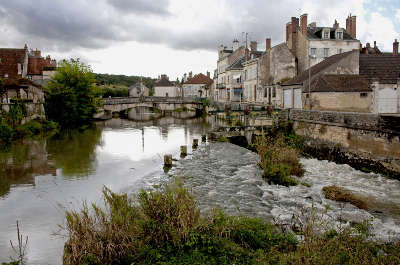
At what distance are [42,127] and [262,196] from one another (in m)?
23.7

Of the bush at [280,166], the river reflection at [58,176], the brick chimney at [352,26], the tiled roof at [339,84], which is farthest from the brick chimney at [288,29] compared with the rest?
the bush at [280,166]

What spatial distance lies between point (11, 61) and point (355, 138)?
1464 inches

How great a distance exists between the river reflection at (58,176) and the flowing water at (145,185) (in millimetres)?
25

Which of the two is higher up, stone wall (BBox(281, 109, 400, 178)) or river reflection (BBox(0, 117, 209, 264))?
stone wall (BBox(281, 109, 400, 178))

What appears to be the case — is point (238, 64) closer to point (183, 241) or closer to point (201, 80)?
point (201, 80)

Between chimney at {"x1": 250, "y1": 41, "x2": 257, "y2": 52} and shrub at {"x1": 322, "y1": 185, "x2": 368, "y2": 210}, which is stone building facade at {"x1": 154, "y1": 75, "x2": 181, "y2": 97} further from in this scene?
shrub at {"x1": 322, "y1": 185, "x2": 368, "y2": 210}

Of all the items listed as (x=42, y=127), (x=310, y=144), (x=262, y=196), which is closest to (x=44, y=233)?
(x=262, y=196)

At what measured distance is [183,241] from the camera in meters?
6.12

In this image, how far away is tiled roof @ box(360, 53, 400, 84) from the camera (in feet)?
74.9

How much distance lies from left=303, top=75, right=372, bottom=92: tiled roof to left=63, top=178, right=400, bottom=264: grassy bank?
591 inches

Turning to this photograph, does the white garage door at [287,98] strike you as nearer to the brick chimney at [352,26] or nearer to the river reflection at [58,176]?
the river reflection at [58,176]

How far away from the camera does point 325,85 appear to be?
2067 cm

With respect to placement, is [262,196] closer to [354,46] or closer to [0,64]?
[354,46]

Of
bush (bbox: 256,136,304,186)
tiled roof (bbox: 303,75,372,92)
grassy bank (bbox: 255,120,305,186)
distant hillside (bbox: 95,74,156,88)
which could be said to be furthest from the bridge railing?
distant hillside (bbox: 95,74,156,88)
